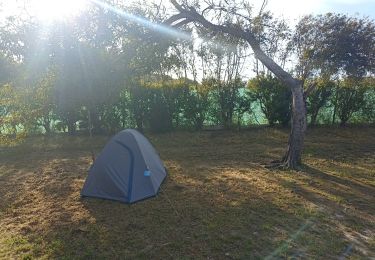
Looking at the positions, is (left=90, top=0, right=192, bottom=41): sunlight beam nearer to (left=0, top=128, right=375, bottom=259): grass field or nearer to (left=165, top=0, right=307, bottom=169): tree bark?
(left=165, top=0, right=307, bottom=169): tree bark

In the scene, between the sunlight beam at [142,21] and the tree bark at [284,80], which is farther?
the tree bark at [284,80]

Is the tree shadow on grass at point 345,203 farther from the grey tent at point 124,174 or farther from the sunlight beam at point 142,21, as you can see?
the sunlight beam at point 142,21

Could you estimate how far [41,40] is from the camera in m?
7.61

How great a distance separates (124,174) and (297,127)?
4.25 m

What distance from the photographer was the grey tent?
6.26 m

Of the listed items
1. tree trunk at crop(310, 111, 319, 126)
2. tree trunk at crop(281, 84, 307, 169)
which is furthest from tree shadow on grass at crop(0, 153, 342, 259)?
tree trunk at crop(310, 111, 319, 126)

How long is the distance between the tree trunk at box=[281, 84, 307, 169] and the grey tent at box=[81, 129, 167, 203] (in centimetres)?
349

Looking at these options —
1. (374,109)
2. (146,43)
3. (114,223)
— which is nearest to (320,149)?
(374,109)

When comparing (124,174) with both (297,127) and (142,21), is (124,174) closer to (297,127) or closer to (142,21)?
(142,21)

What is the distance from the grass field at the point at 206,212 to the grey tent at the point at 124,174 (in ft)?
0.62

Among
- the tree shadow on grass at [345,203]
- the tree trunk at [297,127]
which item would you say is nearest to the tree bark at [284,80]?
the tree trunk at [297,127]

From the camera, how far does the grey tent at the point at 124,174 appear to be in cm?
626

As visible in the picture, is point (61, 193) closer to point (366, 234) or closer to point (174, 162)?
point (174, 162)

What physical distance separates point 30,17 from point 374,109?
1230 cm
